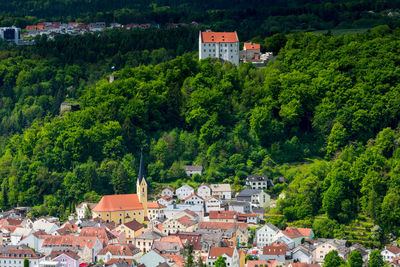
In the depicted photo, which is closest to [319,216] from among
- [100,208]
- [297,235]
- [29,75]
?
[297,235]

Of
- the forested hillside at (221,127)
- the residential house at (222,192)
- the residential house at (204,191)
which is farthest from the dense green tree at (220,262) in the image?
the residential house at (204,191)

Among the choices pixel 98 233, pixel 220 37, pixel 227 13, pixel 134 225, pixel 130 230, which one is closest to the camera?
pixel 98 233

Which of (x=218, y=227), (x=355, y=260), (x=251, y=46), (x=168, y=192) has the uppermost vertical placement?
(x=251, y=46)

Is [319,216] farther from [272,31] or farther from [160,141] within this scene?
[272,31]

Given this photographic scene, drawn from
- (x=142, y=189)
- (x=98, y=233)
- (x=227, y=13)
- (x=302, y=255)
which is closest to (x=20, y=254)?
(x=98, y=233)

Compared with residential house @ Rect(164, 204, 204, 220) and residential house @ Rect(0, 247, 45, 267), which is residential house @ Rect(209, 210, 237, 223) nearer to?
residential house @ Rect(164, 204, 204, 220)

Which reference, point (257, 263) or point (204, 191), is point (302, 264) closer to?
point (257, 263)

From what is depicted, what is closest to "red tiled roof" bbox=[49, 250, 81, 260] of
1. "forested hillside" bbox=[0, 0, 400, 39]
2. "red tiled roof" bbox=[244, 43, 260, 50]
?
"red tiled roof" bbox=[244, 43, 260, 50]
